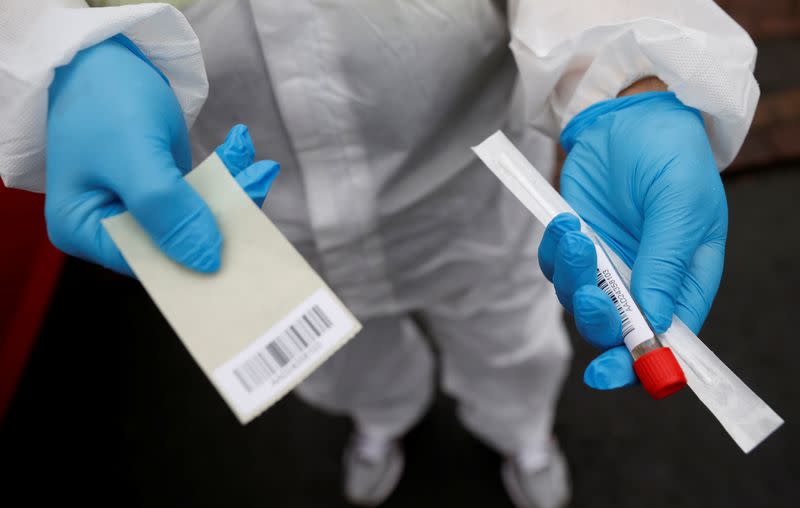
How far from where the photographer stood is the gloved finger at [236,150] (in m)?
0.45

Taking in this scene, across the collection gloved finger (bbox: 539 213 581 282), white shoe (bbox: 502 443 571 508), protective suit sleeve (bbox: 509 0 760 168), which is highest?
protective suit sleeve (bbox: 509 0 760 168)

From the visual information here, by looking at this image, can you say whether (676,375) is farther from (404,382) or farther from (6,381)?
(6,381)

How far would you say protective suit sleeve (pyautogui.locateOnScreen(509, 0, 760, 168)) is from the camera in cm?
48

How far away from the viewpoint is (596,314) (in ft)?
1.40

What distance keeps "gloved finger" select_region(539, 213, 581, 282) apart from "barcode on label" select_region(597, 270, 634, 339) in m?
0.04

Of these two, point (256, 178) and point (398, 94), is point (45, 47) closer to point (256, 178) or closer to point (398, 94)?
point (256, 178)

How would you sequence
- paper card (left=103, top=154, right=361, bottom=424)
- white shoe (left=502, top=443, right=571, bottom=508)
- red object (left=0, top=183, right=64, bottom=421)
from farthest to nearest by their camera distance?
white shoe (left=502, top=443, right=571, bottom=508) < red object (left=0, top=183, right=64, bottom=421) < paper card (left=103, top=154, right=361, bottom=424)

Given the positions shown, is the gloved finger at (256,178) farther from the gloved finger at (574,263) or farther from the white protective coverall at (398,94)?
the gloved finger at (574,263)

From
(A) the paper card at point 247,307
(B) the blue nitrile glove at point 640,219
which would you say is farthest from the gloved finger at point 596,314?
(A) the paper card at point 247,307

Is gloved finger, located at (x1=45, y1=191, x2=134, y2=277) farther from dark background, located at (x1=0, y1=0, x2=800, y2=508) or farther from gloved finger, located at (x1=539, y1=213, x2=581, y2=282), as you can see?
dark background, located at (x1=0, y1=0, x2=800, y2=508)

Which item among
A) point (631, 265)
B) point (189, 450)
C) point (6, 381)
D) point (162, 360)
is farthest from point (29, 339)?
point (631, 265)

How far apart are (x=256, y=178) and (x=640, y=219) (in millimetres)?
291

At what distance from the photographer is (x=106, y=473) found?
1.12 meters

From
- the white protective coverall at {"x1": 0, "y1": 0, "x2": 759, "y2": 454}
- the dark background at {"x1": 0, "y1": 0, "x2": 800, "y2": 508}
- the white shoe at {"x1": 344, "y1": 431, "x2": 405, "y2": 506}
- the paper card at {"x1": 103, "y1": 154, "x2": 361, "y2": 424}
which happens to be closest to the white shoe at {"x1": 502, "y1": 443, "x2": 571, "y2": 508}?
the dark background at {"x1": 0, "y1": 0, "x2": 800, "y2": 508}
